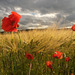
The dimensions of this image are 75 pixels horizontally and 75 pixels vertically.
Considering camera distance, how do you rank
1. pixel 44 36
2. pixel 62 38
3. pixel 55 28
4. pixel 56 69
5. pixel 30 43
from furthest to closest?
pixel 55 28
pixel 62 38
pixel 44 36
pixel 30 43
pixel 56 69

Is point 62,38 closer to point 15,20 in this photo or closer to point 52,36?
point 52,36

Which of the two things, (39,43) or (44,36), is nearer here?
(39,43)

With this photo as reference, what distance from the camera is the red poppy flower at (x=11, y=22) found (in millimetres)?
632

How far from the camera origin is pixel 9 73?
85cm

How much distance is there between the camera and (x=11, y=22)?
69cm

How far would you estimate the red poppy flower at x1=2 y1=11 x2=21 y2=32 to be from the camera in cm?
63

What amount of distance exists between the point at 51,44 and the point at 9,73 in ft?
2.82

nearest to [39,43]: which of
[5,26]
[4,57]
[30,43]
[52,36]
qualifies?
[30,43]

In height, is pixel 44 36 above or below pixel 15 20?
below

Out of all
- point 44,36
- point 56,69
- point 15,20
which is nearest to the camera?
point 15,20

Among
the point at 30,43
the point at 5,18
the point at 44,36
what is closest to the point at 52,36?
the point at 44,36

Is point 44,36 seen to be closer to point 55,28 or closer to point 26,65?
point 55,28

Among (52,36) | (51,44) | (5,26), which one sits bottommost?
(51,44)

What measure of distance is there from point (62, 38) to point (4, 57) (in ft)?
3.86
